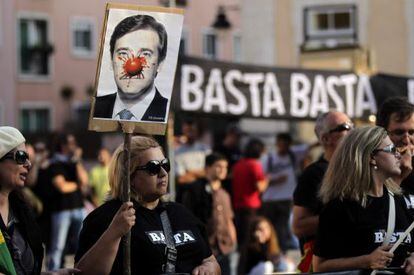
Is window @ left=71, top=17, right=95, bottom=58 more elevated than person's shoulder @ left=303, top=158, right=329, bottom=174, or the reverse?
window @ left=71, top=17, right=95, bottom=58

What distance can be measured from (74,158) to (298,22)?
307 inches

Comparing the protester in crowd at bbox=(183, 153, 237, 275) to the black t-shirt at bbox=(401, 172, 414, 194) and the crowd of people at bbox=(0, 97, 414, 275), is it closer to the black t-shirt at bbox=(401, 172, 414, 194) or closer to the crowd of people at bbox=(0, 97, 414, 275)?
the crowd of people at bbox=(0, 97, 414, 275)

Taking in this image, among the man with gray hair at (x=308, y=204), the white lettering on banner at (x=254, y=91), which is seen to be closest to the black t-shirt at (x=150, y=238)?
the man with gray hair at (x=308, y=204)

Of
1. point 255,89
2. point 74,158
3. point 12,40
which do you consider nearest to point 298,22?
point 74,158

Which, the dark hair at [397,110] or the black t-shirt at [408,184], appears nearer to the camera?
the black t-shirt at [408,184]

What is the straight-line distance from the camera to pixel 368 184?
5.54 m

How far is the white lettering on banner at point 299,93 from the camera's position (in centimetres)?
1218

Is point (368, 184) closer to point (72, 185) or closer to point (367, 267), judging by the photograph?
point (367, 267)

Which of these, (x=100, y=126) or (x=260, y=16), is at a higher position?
(x=260, y=16)

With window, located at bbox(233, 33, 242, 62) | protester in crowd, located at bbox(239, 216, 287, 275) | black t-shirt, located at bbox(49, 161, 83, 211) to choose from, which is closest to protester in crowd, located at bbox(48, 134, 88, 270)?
black t-shirt, located at bbox(49, 161, 83, 211)

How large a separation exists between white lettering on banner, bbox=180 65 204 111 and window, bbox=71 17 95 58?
31.1m

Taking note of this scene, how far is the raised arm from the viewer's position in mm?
5125

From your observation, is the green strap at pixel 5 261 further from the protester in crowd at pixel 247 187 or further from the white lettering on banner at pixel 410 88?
the protester in crowd at pixel 247 187

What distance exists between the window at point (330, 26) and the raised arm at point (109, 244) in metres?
15.5
